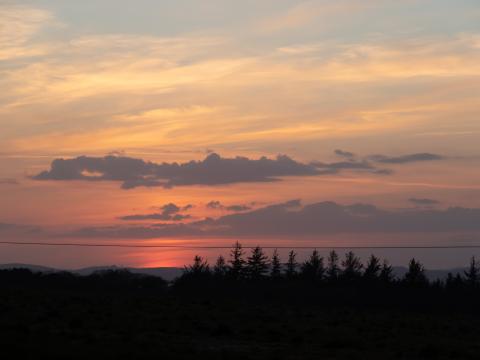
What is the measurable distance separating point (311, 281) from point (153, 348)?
215ft

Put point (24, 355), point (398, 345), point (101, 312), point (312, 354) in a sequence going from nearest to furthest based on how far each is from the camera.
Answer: point (24, 355)
point (312, 354)
point (398, 345)
point (101, 312)

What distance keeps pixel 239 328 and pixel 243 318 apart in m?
6.47

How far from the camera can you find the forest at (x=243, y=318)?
1110 inches

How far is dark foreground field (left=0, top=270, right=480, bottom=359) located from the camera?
2636 centimetres

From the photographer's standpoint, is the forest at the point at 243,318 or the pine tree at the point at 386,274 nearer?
the forest at the point at 243,318

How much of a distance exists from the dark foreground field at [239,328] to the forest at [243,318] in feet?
0.20

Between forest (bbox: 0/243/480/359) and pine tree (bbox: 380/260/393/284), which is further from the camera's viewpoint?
pine tree (bbox: 380/260/393/284)

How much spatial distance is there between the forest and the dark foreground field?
6 centimetres

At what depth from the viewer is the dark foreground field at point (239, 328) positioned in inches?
1038

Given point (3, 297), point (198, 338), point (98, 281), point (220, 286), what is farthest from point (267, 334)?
point (98, 281)

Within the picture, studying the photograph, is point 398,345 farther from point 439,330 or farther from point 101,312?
point 101,312

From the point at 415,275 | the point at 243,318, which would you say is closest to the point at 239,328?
the point at 243,318

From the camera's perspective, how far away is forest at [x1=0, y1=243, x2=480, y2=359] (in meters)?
28.2

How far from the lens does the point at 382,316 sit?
54.2 m
